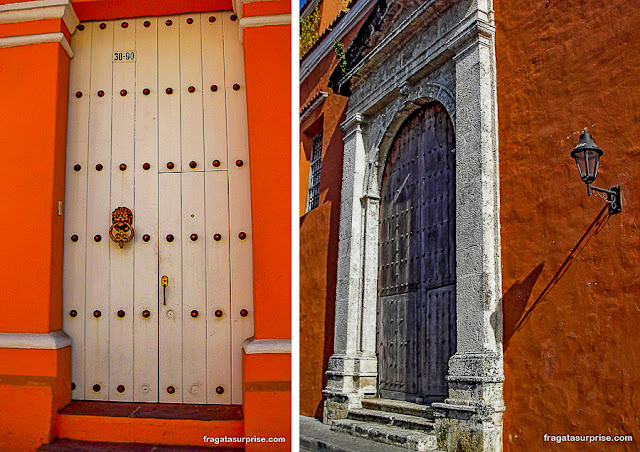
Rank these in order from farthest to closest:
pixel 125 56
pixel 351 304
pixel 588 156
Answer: pixel 351 304 < pixel 588 156 < pixel 125 56

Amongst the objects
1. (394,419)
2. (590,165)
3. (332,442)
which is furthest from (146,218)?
(394,419)

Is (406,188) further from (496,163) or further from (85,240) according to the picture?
(85,240)

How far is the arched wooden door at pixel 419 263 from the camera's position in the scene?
4551 millimetres

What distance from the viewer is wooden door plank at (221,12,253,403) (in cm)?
280

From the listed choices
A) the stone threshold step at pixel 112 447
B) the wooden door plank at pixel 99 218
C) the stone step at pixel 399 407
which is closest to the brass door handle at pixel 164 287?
the wooden door plank at pixel 99 218

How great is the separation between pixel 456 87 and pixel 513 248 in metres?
1.34

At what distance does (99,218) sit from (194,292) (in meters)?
0.57

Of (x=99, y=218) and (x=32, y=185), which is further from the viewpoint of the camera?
(x=99, y=218)

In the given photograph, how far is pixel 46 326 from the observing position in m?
2.71

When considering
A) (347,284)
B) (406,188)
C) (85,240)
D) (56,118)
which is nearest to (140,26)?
(56,118)

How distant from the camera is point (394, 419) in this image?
4.53 metres

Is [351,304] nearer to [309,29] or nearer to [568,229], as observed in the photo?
[568,229]

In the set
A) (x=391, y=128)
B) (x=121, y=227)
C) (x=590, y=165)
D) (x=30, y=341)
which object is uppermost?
(x=391, y=128)

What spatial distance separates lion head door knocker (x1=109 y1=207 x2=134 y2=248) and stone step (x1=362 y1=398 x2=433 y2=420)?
2.47 metres
